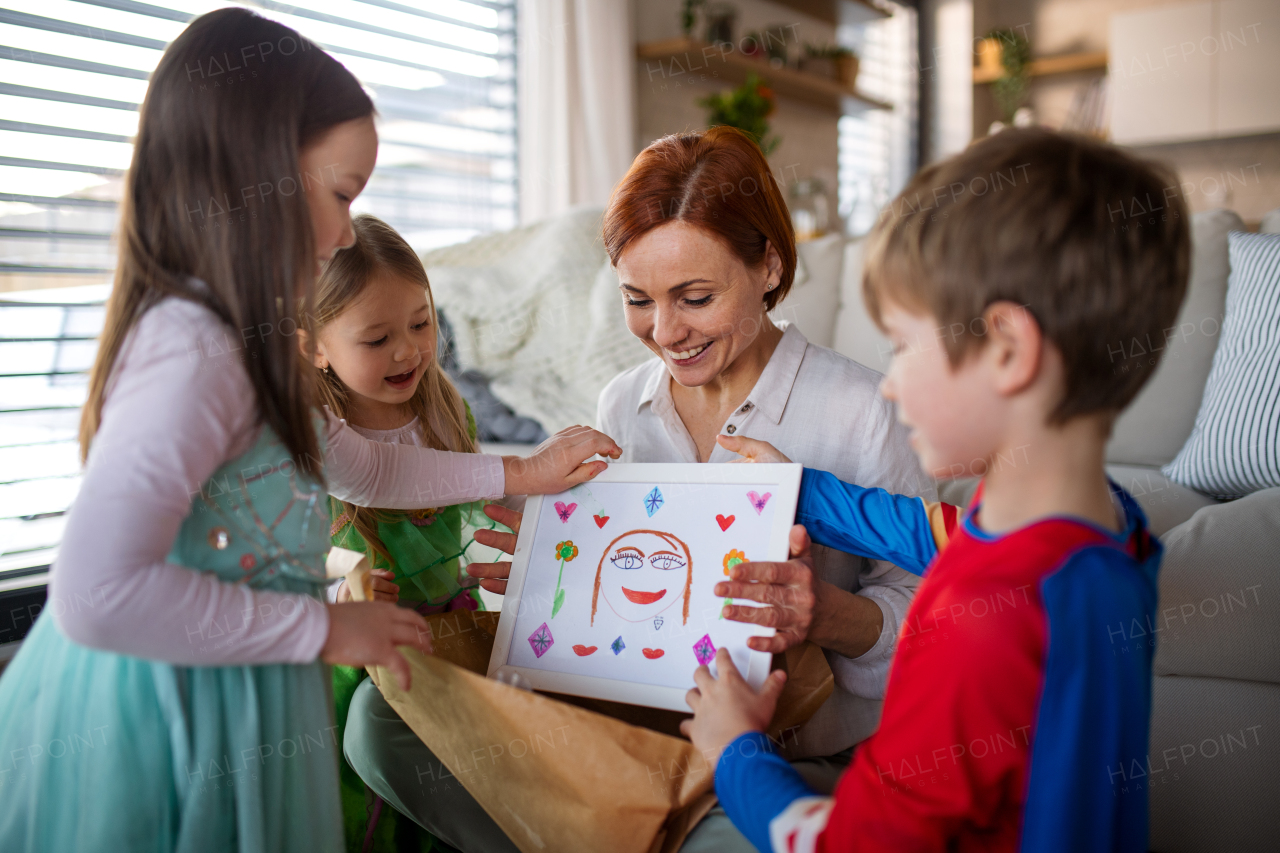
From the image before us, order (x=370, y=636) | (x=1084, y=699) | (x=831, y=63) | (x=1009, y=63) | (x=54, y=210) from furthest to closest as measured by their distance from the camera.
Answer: (x=1009, y=63), (x=831, y=63), (x=54, y=210), (x=370, y=636), (x=1084, y=699)

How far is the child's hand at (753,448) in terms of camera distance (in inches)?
45.3

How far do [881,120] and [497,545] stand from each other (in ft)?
18.6

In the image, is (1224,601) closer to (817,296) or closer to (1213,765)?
(1213,765)

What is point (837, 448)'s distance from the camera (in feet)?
4.16

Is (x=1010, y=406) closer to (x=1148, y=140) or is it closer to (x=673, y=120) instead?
(x=673, y=120)

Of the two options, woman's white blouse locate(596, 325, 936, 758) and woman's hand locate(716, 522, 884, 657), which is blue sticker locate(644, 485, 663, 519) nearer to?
woman's hand locate(716, 522, 884, 657)

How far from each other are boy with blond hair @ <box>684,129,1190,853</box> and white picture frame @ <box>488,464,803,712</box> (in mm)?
284

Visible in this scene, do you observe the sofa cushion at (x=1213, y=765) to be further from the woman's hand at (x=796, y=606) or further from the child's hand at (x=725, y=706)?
the child's hand at (x=725, y=706)

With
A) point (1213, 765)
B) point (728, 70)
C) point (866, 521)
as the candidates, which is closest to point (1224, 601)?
point (1213, 765)

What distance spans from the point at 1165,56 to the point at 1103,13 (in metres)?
Result: 1.01

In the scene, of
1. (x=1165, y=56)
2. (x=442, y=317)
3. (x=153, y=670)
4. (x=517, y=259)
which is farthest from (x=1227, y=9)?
(x=153, y=670)

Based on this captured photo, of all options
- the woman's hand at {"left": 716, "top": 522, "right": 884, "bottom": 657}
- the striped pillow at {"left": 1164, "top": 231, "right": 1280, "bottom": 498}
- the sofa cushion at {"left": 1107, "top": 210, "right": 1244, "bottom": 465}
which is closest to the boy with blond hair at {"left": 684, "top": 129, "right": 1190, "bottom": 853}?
the woman's hand at {"left": 716, "top": 522, "right": 884, "bottom": 657}

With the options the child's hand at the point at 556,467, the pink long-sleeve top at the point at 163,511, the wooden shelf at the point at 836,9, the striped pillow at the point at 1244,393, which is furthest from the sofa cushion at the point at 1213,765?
the wooden shelf at the point at 836,9

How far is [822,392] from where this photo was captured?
4.22ft
